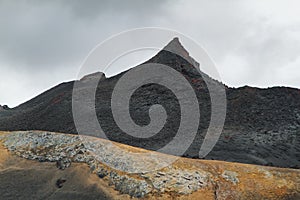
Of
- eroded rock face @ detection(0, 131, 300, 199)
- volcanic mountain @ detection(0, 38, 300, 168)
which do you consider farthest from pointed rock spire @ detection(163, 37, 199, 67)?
eroded rock face @ detection(0, 131, 300, 199)

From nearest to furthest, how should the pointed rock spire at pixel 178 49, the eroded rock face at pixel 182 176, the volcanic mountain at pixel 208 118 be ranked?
the eroded rock face at pixel 182 176 < the volcanic mountain at pixel 208 118 < the pointed rock spire at pixel 178 49

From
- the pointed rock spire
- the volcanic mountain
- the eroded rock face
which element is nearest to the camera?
the eroded rock face

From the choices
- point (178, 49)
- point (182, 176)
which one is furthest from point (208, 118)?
point (182, 176)

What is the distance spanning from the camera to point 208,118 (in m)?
65.4

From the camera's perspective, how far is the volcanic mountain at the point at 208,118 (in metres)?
55.1

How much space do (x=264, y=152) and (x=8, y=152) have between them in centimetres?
3007

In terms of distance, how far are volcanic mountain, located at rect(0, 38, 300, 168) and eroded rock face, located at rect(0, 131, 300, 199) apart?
11640 mm

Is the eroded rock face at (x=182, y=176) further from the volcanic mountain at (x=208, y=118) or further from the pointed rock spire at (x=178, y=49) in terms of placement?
the pointed rock spire at (x=178, y=49)

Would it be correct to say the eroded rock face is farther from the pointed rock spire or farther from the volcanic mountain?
the pointed rock spire

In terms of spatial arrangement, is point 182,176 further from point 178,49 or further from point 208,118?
point 178,49

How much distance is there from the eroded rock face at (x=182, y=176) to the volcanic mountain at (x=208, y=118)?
11640 mm

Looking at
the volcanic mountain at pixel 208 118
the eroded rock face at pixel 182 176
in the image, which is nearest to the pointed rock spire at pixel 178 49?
the volcanic mountain at pixel 208 118

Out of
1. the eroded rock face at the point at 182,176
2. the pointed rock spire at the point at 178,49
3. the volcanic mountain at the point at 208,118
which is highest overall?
the pointed rock spire at the point at 178,49

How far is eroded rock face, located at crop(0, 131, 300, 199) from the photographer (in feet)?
114
